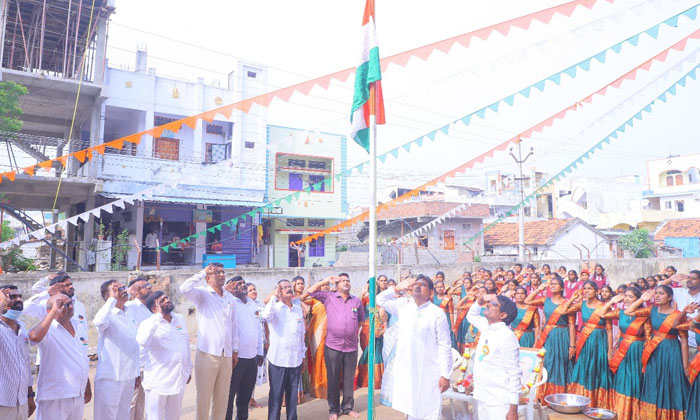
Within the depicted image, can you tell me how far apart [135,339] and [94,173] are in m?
13.7

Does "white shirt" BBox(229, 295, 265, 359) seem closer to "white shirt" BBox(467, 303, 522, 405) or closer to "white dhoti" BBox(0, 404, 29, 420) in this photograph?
"white dhoti" BBox(0, 404, 29, 420)

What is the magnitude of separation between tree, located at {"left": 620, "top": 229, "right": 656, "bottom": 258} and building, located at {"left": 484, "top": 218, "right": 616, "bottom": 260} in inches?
34.6

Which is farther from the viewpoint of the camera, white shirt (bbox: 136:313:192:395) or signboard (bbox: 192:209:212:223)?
signboard (bbox: 192:209:212:223)

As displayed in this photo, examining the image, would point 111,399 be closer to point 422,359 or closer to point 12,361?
point 12,361

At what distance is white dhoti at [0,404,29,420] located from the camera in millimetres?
3609

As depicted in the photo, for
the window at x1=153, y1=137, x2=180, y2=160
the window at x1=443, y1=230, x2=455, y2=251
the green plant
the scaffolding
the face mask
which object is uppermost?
the scaffolding

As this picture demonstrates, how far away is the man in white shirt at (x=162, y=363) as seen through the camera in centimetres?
437

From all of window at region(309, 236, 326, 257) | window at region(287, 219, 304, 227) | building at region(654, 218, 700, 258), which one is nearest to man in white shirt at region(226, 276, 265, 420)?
window at region(287, 219, 304, 227)

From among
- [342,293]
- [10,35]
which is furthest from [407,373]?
[10,35]

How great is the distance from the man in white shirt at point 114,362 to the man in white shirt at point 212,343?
61cm

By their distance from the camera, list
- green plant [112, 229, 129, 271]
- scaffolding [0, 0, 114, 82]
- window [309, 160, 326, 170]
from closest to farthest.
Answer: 1. scaffolding [0, 0, 114, 82]
2. green plant [112, 229, 129, 271]
3. window [309, 160, 326, 170]

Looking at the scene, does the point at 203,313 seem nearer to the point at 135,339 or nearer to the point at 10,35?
the point at 135,339

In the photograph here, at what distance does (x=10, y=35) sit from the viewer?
52.1 feet

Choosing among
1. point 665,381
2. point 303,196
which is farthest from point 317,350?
point 303,196
